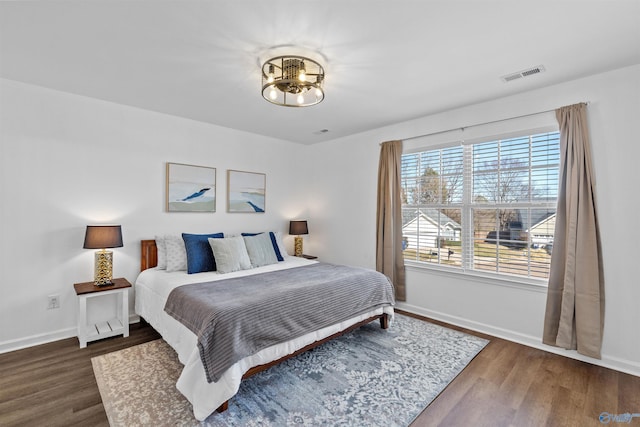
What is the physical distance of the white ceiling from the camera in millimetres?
1802

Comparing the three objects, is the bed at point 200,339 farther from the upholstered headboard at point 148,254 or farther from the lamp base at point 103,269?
the lamp base at point 103,269

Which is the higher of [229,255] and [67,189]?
[67,189]

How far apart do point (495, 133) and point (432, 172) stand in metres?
0.82

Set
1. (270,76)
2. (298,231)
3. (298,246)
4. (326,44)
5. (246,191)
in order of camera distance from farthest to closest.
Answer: (298,246)
(298,231)
(246,191)
(270,76)
(326,44)

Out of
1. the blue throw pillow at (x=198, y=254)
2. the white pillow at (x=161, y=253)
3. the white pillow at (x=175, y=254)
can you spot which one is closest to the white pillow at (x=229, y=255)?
the blue throw pillow at (x=198, y=254)

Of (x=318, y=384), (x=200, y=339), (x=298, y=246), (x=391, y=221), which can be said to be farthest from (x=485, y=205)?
(x=200, y=339)

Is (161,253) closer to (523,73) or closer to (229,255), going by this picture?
(229,255)

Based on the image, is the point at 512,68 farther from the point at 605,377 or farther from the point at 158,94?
the point at 158,94

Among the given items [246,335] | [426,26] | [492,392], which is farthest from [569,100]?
[246,335]

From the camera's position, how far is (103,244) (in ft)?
9.78

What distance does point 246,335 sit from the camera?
2111 millimetres

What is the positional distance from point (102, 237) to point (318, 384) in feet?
8.16

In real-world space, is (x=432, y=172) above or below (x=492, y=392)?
above

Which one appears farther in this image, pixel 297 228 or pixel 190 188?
pixel 297 228
